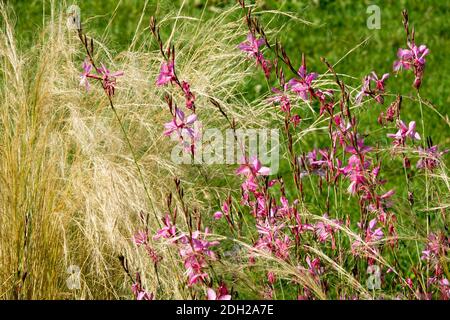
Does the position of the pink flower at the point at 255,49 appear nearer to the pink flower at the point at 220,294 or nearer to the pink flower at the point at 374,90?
the pink flower at the point at 374,90

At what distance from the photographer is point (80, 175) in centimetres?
317

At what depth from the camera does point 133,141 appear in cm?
345

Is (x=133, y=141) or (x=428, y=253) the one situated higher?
(x=133, y=141)

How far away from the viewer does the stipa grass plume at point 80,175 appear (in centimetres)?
296

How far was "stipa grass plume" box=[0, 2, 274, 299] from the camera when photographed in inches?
116
